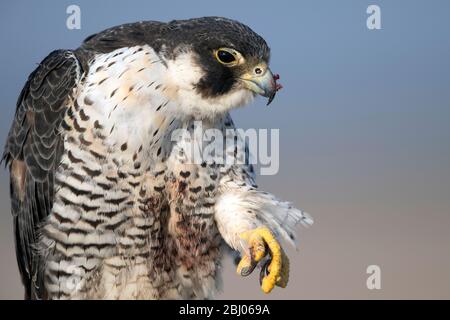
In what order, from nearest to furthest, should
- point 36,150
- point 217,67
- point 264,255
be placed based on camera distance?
point 217,67
point 264,255
point 36,150

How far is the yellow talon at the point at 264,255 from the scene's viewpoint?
3.80m

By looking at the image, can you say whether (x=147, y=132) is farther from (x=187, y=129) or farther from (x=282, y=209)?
(x=282, y=209)

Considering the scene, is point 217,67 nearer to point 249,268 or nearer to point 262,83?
point 262,83

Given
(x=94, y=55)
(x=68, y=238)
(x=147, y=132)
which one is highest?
(x=94, y=55)

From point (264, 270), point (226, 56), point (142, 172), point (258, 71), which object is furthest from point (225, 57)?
point (264, 270)

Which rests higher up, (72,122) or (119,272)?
(72,122)

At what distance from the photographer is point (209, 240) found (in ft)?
13.6

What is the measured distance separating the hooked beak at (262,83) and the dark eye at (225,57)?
132 mm

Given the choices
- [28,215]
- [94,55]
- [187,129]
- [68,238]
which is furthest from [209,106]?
[28,215]

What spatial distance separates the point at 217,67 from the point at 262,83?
29 centimetres

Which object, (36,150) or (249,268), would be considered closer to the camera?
(249,268)

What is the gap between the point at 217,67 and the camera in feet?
12.2

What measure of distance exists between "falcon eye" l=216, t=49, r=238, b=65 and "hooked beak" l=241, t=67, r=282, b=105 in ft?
0.42

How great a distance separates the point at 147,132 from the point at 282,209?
1.04 m
